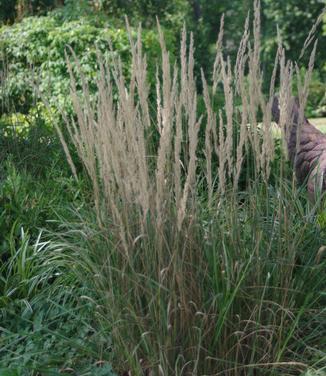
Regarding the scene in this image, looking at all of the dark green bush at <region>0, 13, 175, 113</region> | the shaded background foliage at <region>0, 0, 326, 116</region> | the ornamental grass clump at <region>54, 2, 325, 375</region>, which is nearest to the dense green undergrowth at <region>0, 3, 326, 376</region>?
the ornamental grass clump at <region>54, 2, 325, 375</region>

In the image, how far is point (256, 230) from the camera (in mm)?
3168

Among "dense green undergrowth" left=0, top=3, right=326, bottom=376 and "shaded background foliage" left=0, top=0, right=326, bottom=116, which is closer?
"dense green undergrowth" left=0, top=3, right=326, bottom=376

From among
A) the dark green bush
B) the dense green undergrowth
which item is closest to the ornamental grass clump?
the dense green undergrowth

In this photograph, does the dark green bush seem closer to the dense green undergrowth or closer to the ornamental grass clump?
the dense green undergrowth

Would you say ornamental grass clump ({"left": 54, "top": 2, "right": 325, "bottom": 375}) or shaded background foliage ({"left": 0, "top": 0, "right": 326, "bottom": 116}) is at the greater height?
ornamental grass clump ({"left": 54, "top": 2, "right": 325, "bottom": 375})

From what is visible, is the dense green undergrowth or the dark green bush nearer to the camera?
the dense green undergrowth

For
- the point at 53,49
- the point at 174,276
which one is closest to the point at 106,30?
the point at 53,49

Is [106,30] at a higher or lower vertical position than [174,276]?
lower

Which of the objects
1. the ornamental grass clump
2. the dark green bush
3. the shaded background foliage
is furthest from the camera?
the shaded background foliage

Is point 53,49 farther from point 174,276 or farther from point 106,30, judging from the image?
point 174,276

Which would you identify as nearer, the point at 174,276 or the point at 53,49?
the point at 174,276

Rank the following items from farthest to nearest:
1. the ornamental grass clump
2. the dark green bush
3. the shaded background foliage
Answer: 1. the shaded background foliage
2. the dark green bush
3. the ornamental grass clump

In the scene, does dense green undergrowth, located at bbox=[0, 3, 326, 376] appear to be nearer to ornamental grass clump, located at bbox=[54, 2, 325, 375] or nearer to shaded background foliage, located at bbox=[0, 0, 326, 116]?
ornamental grass clump, located at bbox=[54, 2, 325, 375]

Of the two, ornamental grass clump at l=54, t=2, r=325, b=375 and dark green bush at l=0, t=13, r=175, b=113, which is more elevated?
ornamental grass clump at l=54, t=2, r=325, b=375
